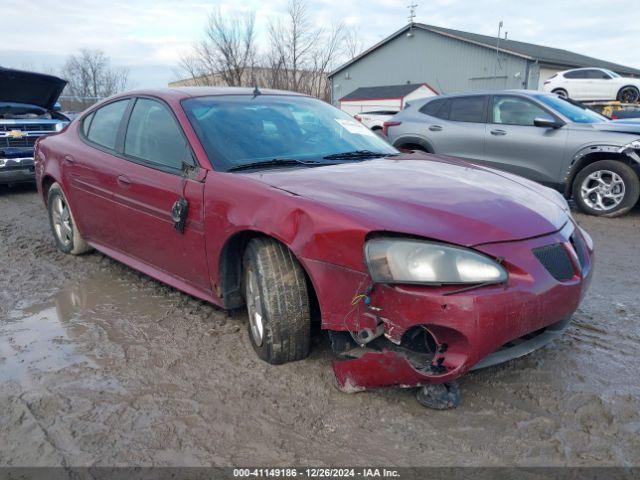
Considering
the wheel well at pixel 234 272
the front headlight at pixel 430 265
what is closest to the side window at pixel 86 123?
the wheel well at pixel 234 272

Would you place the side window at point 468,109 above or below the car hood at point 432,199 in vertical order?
above

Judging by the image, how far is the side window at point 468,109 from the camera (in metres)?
7.36

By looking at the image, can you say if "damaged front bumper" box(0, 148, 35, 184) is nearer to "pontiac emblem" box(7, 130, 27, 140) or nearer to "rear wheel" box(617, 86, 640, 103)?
"pontiac emblem" box(7, 130, 27, 140)

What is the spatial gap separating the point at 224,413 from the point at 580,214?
230 inches

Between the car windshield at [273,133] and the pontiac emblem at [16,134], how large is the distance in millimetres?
6194

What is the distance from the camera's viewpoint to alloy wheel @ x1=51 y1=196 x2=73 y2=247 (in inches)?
184

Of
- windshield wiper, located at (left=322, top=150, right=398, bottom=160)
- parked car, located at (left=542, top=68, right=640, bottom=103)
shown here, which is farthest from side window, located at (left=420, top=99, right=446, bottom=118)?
parked car, located at (left=542, top=68, right=640, bottom=103)

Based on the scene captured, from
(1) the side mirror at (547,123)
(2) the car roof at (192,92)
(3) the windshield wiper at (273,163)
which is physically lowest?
(3) the windshield wiper at (273,163)

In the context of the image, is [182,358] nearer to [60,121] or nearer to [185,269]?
[185,269]

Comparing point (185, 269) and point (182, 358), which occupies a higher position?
point (185, 269)

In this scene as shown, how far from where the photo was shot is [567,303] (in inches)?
89.2

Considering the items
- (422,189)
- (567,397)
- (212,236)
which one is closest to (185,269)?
(212,236)

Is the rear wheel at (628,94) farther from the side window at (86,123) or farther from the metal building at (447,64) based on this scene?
the side window at (86,123)

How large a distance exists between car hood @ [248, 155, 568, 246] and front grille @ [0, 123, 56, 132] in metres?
7.12
